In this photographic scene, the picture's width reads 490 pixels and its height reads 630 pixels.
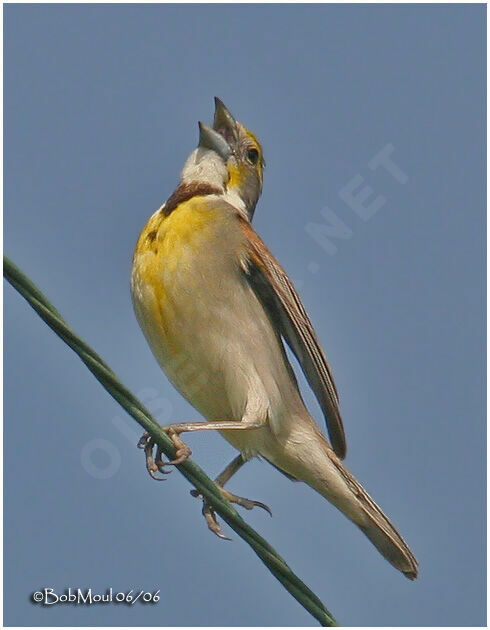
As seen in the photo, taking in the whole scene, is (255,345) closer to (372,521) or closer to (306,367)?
(306,367)

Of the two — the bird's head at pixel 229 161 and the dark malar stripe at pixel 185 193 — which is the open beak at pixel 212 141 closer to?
the bird's head at pixel 229 161

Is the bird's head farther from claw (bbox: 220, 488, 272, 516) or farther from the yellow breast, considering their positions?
claw (bbox: 220, 488, 272, 516)

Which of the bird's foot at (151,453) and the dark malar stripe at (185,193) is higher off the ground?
the dark malar stripe at (185,193)

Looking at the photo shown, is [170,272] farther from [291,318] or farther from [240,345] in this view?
[291,318]

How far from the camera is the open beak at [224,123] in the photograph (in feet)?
25.8

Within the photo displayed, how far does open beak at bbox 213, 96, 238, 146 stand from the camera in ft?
25.8

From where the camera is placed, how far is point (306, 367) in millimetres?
6816

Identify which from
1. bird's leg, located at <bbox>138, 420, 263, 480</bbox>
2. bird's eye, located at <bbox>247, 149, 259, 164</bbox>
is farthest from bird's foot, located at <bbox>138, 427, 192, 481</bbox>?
bird's eye, located at <bbox>247, 149, 259, 164</bbox>

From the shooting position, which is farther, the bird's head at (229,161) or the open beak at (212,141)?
the open beak at (212,141)

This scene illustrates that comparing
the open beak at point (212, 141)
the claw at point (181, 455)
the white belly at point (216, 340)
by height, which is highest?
the open beak at point (212, 141)

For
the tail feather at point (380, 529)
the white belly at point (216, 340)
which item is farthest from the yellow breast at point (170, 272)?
the tail feather at point (380, 529)

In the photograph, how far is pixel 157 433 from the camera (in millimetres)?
4922

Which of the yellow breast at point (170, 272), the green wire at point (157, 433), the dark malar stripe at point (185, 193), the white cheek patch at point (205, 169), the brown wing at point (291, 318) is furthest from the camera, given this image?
the white cheek patch at point (205, 169)

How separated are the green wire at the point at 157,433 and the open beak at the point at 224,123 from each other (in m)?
3.27
